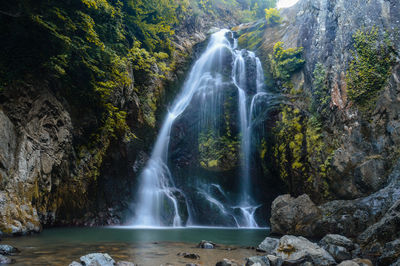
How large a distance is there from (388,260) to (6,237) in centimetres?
824

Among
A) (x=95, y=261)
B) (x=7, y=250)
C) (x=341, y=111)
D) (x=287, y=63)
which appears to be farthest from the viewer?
(x=287, y=63)

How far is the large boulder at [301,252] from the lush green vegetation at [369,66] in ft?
22.7

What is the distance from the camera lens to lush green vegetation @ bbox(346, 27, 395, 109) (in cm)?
1007

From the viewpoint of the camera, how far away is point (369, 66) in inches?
414

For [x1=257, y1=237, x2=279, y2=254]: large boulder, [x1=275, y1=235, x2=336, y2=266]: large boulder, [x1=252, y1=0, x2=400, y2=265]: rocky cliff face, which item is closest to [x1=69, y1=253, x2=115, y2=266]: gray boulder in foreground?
[x1=275, y1=235, x2=336, y2=266]: large boulder

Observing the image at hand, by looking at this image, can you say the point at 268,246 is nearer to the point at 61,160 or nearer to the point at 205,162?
the point at 61,160

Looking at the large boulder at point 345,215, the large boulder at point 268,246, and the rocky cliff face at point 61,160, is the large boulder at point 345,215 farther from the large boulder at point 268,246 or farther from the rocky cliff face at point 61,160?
the rocky cliff face at point 61,160

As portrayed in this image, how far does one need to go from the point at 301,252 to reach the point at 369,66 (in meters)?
8.57

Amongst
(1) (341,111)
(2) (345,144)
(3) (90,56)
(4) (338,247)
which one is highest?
(3) (90,56)

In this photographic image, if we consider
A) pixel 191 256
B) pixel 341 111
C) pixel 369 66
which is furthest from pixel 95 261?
pixel 369 66

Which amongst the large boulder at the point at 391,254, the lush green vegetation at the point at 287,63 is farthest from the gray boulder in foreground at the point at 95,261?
the lush green vegetation at the point at 287,63

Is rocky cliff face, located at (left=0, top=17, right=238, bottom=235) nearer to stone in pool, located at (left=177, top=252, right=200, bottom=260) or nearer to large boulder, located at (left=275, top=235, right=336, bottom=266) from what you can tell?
stone in pool, located at (left=177, top=252, right=200, bottom=260)

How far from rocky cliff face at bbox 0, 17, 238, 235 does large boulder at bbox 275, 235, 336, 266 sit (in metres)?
6.66

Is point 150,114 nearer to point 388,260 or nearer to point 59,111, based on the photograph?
point 59,111
